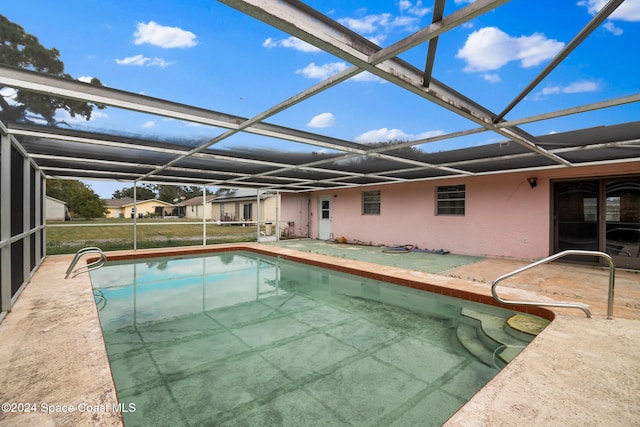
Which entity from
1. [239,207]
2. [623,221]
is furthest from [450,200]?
[239,207]

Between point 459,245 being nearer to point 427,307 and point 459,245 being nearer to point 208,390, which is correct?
point 427,307

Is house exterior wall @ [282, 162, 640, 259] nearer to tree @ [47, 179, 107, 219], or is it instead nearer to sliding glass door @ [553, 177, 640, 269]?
sliding glass door @ [553, 177, 640, 269]

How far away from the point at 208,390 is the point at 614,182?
831 centimetres

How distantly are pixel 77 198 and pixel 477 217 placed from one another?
2973 centimetres

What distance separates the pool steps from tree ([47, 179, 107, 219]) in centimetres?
2962

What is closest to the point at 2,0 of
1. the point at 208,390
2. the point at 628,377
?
the point at 208,390

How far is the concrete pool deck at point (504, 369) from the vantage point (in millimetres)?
1719

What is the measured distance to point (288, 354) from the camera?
3.09 m

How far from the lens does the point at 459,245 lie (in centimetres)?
851

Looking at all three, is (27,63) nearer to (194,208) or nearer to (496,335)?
(496,335)

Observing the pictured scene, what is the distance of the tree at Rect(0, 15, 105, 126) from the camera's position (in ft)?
7.08

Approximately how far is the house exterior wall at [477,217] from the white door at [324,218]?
118cm

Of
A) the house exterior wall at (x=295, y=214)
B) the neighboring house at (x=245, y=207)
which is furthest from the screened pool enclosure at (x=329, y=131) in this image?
the neighboring house at (x=245, y=207)

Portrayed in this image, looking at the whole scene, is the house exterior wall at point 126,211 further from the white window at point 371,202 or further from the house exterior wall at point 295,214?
the white window at point 371,202
